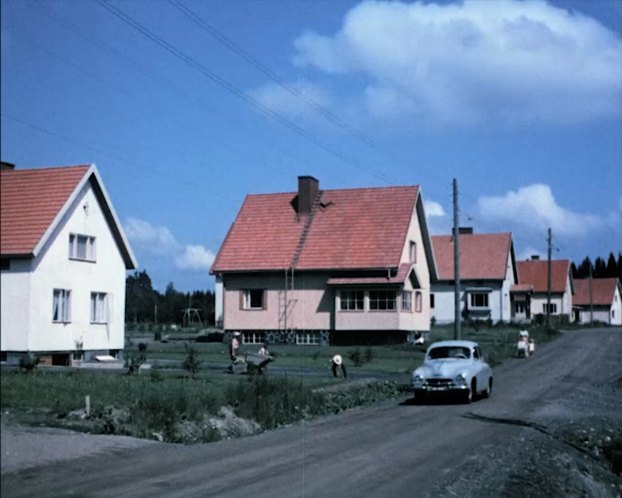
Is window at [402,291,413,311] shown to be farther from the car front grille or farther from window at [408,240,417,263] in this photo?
the car front grille

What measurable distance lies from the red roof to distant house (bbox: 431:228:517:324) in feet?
134

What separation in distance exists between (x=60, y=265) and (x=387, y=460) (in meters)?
9.09

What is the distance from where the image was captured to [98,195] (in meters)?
4.12

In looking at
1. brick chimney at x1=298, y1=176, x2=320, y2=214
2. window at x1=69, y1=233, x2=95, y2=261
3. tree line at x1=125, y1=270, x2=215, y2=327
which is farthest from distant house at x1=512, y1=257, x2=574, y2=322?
window at x1=69, y1=233, x2=95, y2=261

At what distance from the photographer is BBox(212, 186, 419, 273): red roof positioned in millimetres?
11758

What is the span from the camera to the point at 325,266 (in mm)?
18266

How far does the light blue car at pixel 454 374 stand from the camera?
69.6 ft

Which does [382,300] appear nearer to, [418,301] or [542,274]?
[418,301]

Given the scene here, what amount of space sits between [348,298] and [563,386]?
15.8 meters

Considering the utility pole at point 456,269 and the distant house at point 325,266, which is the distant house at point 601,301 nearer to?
the distant house at point 325,266

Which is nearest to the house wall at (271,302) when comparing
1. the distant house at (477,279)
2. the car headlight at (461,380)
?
the car headlight at (461,380)

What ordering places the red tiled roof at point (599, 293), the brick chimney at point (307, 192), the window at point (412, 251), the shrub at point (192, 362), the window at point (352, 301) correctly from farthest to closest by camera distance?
the red tiled roof at point (599, 293) < the window at point (412, 251) < the window at point (352, 301) < the shrub at point (192, 362) < the brick chimney at point (307, 192)

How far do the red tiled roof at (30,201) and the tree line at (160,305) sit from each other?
43.3 inches

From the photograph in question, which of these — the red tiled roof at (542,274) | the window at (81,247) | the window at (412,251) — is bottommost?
the window at (81,247)
